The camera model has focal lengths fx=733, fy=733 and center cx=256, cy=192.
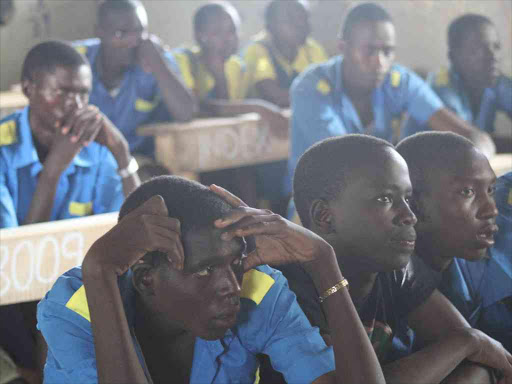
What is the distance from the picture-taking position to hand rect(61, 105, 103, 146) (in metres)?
2.10

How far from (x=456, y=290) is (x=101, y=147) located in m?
1.15

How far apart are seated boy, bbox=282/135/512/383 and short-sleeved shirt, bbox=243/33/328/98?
223 centimetres

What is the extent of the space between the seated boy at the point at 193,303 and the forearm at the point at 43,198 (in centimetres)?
86

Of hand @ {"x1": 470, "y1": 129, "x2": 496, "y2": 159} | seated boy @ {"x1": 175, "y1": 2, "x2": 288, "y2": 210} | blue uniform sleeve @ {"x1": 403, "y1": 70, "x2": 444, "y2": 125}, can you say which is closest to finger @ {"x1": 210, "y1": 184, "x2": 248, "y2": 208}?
hand @ {"x1": 470, "y1": 129, "x2": 496, "y2": 159}

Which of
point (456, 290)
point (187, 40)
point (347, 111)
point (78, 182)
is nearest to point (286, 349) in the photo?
point (456, 290)

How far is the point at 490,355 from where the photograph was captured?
1406 millimetres

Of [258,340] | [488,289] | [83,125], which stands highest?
[83,125]

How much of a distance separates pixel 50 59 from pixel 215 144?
0.90 m

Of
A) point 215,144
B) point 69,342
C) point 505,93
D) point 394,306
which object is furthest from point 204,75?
point 69,342

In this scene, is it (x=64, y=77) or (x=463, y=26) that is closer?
(x=64, y=77)

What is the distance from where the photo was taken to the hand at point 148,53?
3.02m

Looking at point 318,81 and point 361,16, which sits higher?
point 361,16

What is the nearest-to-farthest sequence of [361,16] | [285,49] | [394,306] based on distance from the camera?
[394,306], [361,16], [285,49]

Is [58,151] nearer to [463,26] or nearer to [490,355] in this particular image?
[490,355]
